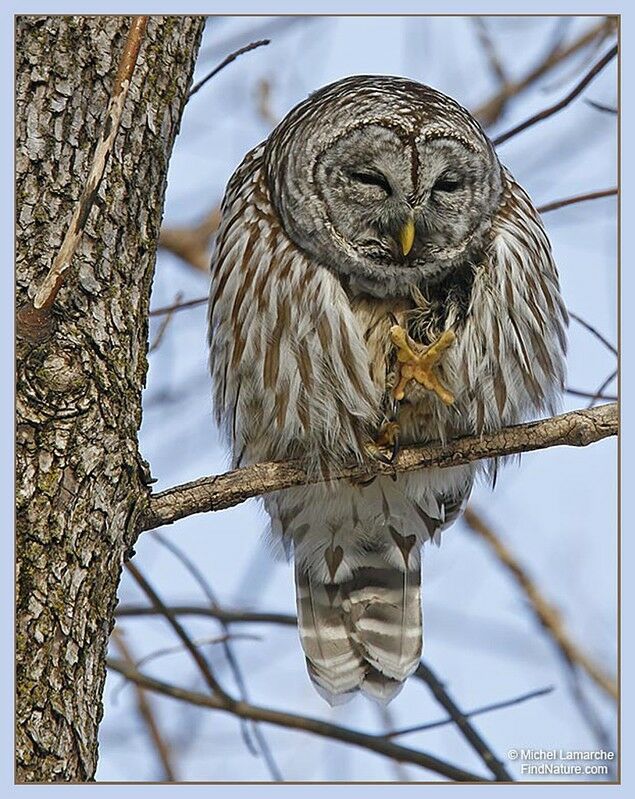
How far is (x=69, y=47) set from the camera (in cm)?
228

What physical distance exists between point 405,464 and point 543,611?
1.03 metres

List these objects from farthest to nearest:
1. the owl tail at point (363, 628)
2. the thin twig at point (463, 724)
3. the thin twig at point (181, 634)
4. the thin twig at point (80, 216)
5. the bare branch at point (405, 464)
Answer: the owl tail at point (363, 628) → the thin twig at point (181, 634) → the thin twig at point (463, 724) → the bare branch at point (405, 464) → the thin twig at point (80, 216)

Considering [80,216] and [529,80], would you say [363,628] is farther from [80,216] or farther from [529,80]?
[529,80]

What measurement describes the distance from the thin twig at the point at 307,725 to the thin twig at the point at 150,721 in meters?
0.09

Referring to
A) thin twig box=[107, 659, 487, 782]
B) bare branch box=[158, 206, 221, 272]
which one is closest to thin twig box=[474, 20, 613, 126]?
bare branch box=[158, 206, 221, 272]

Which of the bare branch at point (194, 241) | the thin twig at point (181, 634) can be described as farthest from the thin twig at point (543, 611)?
the bare branch at point (194, 241)

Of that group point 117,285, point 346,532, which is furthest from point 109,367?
point 346,532

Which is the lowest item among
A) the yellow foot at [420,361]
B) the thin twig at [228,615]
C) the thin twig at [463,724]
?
the thin twig at [463,724]

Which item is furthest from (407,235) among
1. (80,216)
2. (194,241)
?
(194,241)

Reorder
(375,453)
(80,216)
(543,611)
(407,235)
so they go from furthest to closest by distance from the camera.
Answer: (543,611) → (375,453) → (407,235) → (80,216)

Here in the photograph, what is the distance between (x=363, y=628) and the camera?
290 cm

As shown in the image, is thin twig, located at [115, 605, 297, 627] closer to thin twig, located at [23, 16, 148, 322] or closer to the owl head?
the owl head

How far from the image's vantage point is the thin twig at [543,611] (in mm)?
2736

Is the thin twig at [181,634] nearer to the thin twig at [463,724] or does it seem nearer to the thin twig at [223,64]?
the thin twig at [463,724]
